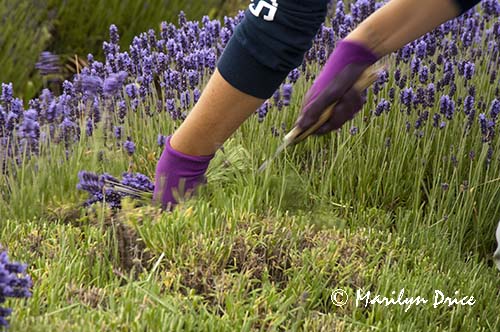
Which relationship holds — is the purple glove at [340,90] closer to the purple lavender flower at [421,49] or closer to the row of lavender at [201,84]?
the row of lavender at [201,84]

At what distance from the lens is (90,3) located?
541 cm

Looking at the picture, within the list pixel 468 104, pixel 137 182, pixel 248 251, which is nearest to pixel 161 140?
pixel 137 182

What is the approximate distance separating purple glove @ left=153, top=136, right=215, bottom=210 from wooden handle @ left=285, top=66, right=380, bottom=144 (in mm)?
314

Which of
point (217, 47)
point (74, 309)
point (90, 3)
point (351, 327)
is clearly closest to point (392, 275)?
point (351, 327)

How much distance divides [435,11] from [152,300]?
1.14m

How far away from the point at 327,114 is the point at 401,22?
35 centimetres

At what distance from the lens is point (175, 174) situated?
274 cm

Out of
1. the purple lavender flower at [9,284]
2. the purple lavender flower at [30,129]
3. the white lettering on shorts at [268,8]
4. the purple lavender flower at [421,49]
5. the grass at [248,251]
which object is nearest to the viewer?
the purple lavender flower at [9,284]

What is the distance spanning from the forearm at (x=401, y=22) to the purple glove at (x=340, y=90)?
35mm

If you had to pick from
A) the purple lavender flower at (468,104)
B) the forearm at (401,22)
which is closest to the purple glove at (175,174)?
the forearm at (401,22)

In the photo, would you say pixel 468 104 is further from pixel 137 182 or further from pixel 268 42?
pixel 137 182

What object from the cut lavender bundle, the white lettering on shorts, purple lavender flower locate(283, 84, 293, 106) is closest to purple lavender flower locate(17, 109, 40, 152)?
the cut lavender bundle

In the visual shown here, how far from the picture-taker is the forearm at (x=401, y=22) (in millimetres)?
2516

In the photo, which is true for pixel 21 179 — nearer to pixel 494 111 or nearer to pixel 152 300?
pixel 152 300
